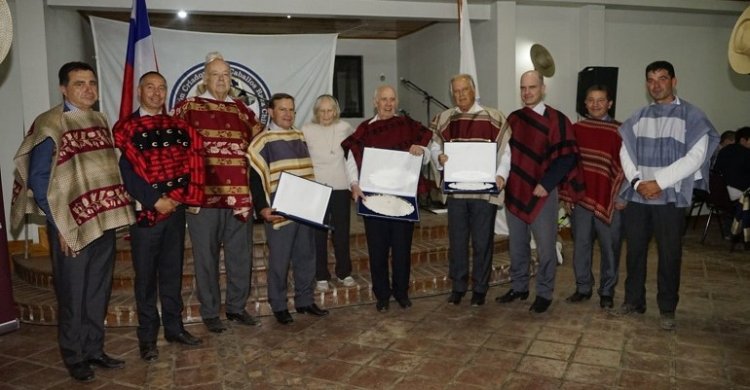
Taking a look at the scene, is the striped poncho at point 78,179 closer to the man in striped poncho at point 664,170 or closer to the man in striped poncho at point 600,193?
the man in striped poncho at point 600,193

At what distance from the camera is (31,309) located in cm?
403

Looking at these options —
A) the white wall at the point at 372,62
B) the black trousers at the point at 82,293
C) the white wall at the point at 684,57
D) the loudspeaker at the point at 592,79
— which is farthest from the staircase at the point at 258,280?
the white wall at the point at 372,62

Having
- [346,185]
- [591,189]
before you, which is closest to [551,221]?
[591,189]

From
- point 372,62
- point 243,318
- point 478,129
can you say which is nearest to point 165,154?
point 243,318

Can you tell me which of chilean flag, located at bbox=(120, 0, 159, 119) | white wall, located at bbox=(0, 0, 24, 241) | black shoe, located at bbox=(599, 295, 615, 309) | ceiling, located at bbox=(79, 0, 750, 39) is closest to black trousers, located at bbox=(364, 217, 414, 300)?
black shoe, located at bbox=(599, 295, 615, 309)

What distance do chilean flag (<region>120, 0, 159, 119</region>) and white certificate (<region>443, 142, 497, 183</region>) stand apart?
8.56 feet

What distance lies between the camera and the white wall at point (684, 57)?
23.0 feet

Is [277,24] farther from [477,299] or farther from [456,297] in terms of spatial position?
[477,299]

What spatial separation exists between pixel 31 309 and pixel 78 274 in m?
1.49

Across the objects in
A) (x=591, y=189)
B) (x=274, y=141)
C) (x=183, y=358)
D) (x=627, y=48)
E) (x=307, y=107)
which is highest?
(x=627, y=48)

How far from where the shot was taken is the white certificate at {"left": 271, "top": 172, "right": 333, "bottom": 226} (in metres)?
3.47

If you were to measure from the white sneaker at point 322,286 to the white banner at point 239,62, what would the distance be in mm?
2320

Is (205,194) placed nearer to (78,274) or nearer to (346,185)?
(78,274)

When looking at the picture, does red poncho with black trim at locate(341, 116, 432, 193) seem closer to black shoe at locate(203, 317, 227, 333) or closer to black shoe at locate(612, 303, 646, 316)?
black shoe at locate(203, 317, 227, 333)
